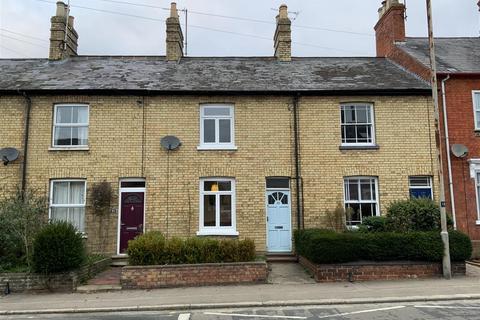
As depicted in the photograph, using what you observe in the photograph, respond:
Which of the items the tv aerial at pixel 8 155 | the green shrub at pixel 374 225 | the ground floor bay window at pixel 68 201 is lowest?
the green shrub at pixel 374 225

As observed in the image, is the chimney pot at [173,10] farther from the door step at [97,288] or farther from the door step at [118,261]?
the door step at [97,288]

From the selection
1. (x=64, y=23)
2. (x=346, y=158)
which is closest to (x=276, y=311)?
(x=346, y=158)

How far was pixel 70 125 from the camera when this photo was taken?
15633 mm

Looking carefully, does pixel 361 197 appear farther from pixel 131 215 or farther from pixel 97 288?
pixel 97 288

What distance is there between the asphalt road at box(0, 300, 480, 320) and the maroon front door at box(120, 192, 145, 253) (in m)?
6.17

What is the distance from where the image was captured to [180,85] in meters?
16.2

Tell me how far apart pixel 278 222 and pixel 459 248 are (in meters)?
5.86

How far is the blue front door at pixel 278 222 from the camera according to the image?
15336mm

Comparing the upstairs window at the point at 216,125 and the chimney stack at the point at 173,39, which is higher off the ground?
the chimney stack at the point at 173,39

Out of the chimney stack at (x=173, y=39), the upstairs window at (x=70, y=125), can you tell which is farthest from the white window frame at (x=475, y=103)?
the upstairs window at (x=70, y=125)

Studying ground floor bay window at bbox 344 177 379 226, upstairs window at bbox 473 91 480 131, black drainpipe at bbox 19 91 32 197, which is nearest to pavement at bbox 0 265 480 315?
ground floor bay window at bbox 344 177 379 226

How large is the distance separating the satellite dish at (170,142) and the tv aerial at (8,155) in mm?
5045

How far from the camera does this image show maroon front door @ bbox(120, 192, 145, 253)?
15.1 meters

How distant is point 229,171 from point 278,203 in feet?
6.86
